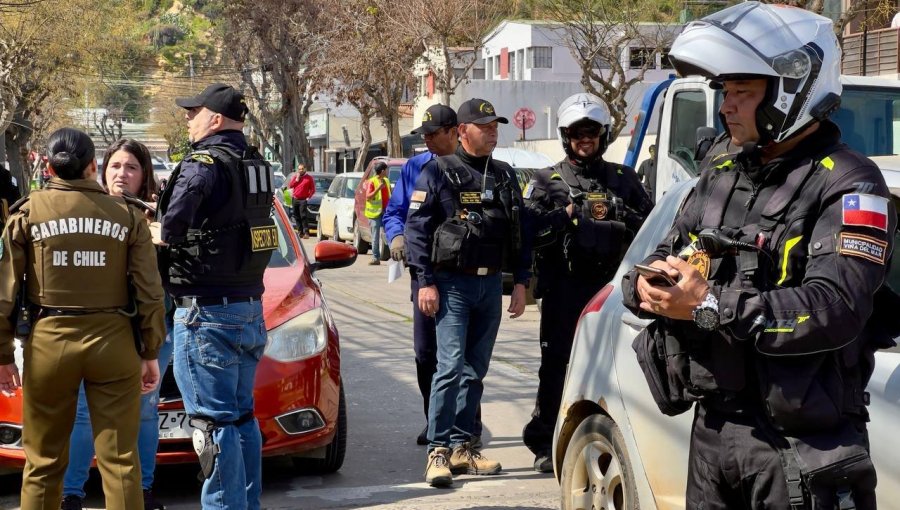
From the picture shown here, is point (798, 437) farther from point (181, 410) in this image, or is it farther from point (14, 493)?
point (14, 493)

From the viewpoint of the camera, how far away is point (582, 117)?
242 inches

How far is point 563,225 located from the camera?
6191mm

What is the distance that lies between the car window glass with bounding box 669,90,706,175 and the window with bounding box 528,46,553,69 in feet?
138

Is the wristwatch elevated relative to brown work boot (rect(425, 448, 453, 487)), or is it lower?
elevated

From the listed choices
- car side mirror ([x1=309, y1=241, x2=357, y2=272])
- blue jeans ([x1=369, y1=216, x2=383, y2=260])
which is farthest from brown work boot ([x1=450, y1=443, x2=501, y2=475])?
blue jeans ([x1=369, y1=216, x2=383, y2=260])

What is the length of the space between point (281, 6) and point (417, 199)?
130 ft

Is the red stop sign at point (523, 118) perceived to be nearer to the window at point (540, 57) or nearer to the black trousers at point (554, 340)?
the window at point (540, 57)

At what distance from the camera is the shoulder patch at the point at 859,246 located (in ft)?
8.61

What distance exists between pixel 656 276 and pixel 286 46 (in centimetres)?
4444

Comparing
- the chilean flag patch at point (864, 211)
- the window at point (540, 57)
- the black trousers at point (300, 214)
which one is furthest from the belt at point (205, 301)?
the window at point (540, 57)

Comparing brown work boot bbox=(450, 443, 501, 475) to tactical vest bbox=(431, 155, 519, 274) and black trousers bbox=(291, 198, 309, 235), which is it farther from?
black trousers bbox=(291, 198, 309, 235)

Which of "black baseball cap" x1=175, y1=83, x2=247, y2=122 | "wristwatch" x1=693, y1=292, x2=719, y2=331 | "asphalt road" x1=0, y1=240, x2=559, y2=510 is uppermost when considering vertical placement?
"black baseball cap" x1=175, y1=83, x2=247, y2=122

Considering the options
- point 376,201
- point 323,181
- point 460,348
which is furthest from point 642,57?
point 460,348

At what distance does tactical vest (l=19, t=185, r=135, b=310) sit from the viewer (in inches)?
179
